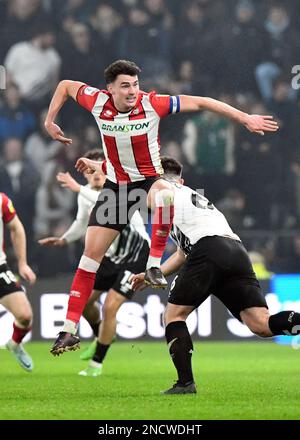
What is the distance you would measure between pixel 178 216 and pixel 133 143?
2.22 ft

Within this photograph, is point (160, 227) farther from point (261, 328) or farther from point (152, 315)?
point (152, 315)

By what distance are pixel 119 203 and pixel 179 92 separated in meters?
7.16

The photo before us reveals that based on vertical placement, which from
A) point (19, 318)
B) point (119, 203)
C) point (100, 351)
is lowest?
point (100, 351)

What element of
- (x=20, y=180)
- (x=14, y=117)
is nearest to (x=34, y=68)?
(x=14, y=117)

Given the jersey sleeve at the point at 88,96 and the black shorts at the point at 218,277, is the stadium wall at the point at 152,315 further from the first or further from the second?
the black shorts at the point at 218,277

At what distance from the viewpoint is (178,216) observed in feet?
24.1

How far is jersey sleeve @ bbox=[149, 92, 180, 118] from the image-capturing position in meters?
7.54

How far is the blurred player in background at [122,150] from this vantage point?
7496 millimetres

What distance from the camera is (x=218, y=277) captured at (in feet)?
23.6

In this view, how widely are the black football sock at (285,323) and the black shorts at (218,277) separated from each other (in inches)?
7.8

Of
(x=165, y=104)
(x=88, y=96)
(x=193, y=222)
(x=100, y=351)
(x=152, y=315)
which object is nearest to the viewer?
(x=193, y=222)

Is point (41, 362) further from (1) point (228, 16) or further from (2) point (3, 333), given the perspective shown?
(1) point (228, 16)

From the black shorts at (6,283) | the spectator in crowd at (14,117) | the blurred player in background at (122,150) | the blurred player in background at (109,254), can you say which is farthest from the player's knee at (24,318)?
the spectator in crowd at (14,117)
